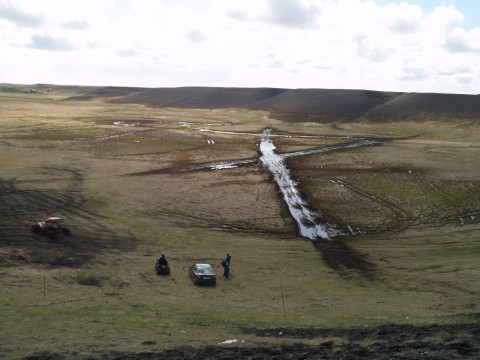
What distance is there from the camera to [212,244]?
44.7m

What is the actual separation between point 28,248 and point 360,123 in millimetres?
122703

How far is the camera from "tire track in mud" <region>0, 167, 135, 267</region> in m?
36.6

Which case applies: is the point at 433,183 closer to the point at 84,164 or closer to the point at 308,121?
the point at 84,164

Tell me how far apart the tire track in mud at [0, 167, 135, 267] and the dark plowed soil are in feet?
56.5

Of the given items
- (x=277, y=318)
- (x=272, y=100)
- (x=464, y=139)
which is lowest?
(x=277, y=318)

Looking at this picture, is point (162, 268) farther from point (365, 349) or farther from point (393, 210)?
point (393, 210)

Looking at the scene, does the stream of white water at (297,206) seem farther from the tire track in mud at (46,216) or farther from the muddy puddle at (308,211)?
the tire track in mud at (46,216)

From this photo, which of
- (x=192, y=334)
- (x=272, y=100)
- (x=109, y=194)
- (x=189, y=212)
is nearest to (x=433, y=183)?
(x=189, y=212)

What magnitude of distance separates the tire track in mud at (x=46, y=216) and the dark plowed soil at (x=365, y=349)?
17.2 meters

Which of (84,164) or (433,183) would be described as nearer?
(433,183)

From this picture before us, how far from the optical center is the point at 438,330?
22656 millimetres

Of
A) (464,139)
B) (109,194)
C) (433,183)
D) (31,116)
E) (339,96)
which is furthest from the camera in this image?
(339,96)

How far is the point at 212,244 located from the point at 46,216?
15.9 meters

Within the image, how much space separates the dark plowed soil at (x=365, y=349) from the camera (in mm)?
19281
